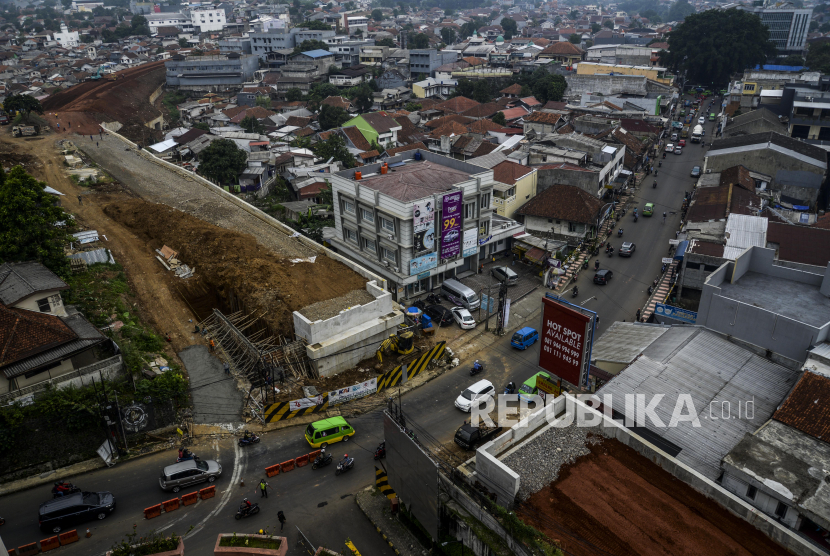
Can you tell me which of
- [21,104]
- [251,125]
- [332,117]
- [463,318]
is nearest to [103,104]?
[21,104]

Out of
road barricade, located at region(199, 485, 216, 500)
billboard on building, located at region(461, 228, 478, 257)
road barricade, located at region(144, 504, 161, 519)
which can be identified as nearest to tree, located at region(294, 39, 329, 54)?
billboard on building, located at region(461, 228, 478, 257)

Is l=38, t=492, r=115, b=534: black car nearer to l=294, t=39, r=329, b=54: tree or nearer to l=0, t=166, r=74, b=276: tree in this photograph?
l=0, t=166, r=74, b=276: tree

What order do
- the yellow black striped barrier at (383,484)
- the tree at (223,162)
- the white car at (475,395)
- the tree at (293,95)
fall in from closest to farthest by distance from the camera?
the yellow black striped barrier at (383,484), the white car at (475,395), the tree at (223,162), the tree at (293,95)

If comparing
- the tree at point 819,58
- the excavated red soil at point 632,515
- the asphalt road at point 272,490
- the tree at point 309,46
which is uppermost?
the tree at point 309,46

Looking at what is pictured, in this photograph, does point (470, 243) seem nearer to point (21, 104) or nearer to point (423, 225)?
point (423, 225)

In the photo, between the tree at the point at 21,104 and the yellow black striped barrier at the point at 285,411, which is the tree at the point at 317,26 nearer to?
the tree at the point at 21,104

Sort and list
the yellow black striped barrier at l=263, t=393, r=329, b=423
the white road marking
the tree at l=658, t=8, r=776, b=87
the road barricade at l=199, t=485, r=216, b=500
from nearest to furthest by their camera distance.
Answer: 1. the white road marking
2. the road barricade at l=199, t=485, r=216, b=500
3. the yellow black striped barrier at l=263, t=393, r=329, b=423
4. the tree at l=658, t=8, r=776, b=87

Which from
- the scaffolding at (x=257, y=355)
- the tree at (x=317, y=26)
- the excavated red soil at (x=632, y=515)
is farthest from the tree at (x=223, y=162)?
the tree at (x=317, y=26)
